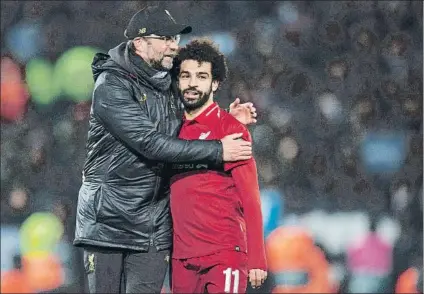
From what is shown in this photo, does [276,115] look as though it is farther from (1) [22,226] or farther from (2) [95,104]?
(2) [95,104]

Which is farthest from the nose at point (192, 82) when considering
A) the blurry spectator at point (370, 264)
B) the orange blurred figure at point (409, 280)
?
the orange blurred figure at point (409, 280)

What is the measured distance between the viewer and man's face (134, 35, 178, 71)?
2523 millimetres

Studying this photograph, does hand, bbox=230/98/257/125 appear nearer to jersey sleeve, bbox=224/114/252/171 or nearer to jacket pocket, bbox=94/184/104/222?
jersey sleeve, bbox=224/114/252/171

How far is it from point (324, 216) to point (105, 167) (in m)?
1.62

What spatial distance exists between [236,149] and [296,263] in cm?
158

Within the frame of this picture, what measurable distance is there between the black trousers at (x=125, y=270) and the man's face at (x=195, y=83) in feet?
1.34

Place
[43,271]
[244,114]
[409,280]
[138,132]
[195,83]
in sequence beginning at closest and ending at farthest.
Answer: [138,132] → [195,83] → [244,114] → [43,271] → [409,280]

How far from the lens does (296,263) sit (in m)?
3.96

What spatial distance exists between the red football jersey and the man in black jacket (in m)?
0.04

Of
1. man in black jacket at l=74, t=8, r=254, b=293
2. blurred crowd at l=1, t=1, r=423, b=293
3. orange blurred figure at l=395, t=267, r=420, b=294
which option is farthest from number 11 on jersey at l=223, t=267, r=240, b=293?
orange blurred figure at l=395, t=267, r=420, b=294

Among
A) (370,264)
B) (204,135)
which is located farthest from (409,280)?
(204,135)

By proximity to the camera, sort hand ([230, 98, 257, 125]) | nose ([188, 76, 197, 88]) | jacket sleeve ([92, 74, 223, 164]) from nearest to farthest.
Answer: jacket sleeve ([92, 74, 223, 164]) < nose ([188, 76, 197, 88]) < hand ([230, 98, 257, 125])

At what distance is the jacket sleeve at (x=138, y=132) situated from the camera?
96.5 inches

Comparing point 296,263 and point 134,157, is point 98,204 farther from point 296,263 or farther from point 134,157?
point 296,263
